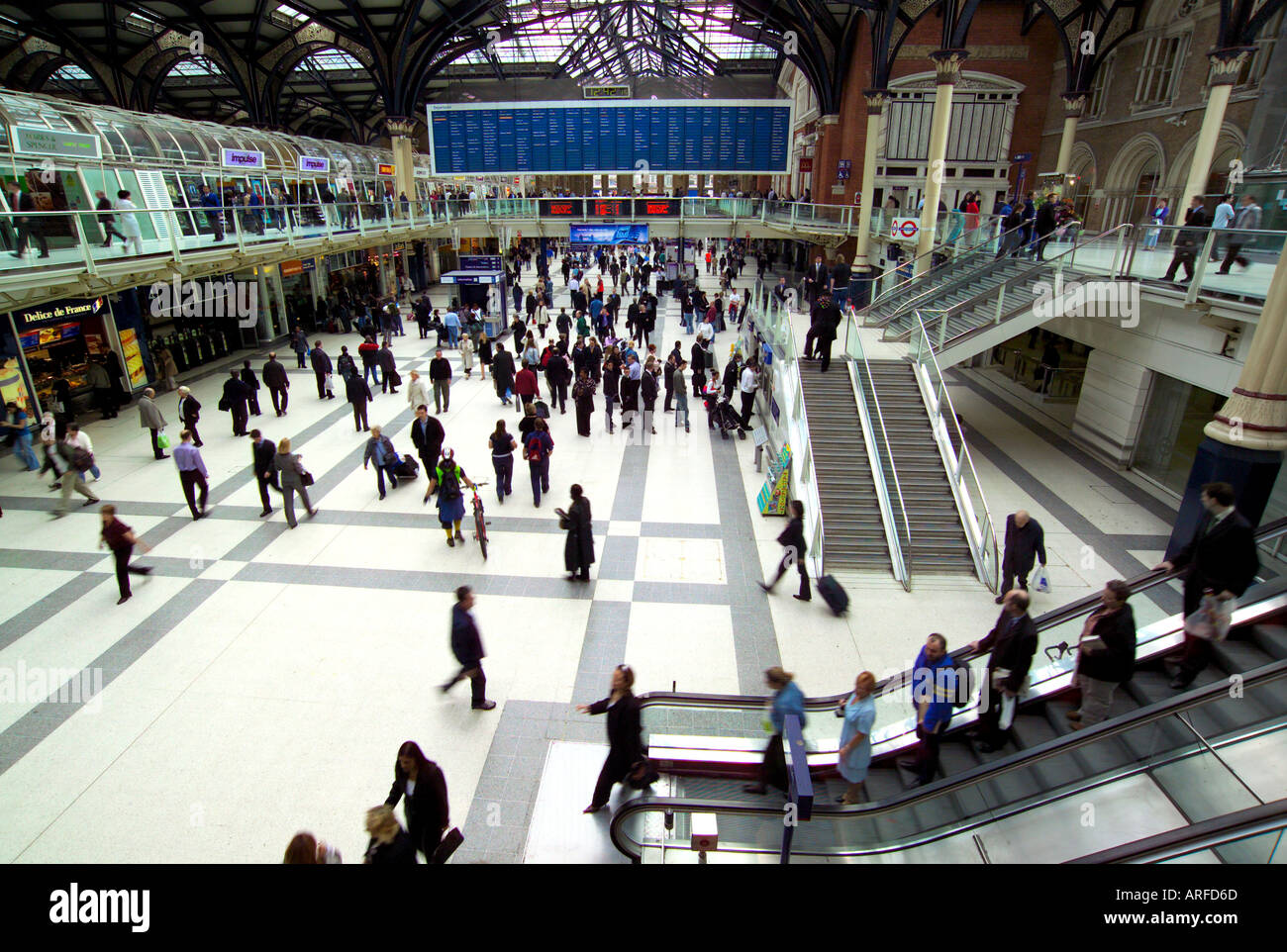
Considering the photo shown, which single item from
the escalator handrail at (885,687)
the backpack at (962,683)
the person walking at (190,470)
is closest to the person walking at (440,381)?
the person walking at (190,470)

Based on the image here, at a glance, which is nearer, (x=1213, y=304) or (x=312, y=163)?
(x=1213, y=304)

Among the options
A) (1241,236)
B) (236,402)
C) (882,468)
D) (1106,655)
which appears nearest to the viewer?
(1106,655)

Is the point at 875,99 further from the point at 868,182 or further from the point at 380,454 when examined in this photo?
the point at 380,454

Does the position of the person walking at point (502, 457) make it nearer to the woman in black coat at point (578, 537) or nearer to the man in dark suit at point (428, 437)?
the man in dark suit at point (428, 437)

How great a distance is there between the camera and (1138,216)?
67.6 ft

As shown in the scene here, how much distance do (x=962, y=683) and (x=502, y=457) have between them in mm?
6902

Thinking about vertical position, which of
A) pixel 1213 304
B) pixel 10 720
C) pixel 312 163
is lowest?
pixel 10 720

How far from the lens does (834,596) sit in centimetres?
746

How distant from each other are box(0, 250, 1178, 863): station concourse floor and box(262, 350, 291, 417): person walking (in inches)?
80.4

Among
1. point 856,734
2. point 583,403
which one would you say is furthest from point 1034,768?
point 583,403

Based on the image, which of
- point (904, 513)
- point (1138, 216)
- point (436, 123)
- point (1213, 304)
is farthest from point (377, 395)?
point (1138, 216)

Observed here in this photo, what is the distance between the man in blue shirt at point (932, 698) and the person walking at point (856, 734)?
1.32 feet
